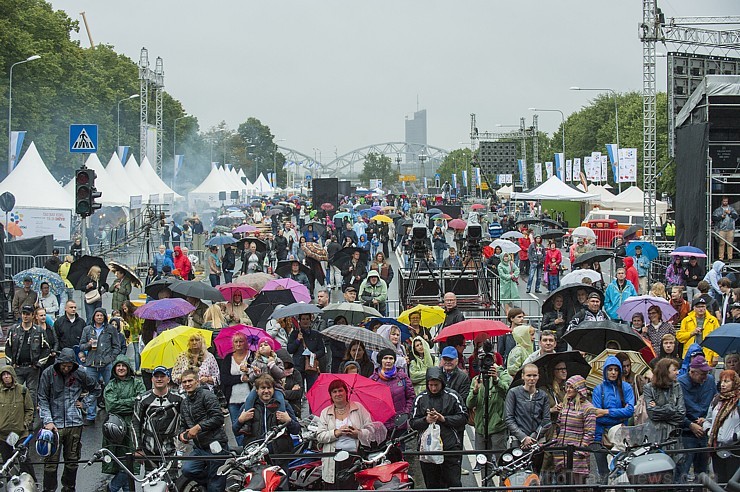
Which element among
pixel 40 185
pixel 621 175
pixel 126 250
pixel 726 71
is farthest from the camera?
pixel 621 175

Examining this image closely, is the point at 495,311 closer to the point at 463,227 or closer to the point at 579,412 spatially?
the point at 579,412

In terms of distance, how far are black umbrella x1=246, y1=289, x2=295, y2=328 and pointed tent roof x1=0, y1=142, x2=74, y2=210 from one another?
19310 mm

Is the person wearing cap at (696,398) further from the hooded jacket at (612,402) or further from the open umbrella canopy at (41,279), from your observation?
the open umbrella canopy at (41,279)

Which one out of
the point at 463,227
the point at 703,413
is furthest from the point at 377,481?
the point at 463,227

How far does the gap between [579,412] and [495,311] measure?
11.4 meters

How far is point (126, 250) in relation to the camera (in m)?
45.5

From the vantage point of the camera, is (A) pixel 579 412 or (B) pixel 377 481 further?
(A) pixel 579 412

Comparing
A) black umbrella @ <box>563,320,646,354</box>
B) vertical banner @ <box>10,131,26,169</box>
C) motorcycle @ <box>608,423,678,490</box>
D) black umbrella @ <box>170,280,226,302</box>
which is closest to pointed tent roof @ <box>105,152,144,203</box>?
vertical banner @ <box>10,131,26,169</box>

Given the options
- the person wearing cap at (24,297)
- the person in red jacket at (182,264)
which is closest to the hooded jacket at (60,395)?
the person wearing cap at (24,297)

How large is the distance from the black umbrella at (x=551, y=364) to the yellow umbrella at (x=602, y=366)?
0.72 m

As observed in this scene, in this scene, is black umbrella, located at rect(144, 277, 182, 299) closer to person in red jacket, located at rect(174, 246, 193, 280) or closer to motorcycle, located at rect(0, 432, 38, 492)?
person in red jacket, located at rect(174, 246, 193, 280)

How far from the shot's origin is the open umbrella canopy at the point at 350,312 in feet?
50.6

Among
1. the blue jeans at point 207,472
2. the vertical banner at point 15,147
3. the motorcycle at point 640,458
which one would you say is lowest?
the blue jeans at point 207,472

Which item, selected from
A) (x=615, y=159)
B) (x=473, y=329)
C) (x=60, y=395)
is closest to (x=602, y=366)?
(x=473, y=329)
